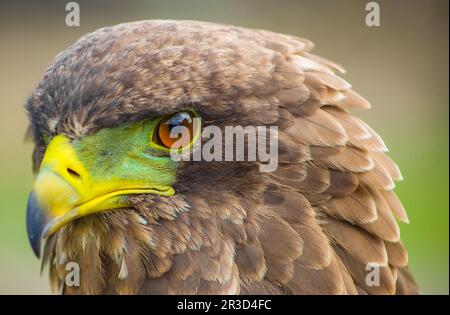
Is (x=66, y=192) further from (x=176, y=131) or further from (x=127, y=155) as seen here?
(x=176, y=131)

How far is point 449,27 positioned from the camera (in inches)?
292

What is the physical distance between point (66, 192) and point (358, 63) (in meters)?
6.20

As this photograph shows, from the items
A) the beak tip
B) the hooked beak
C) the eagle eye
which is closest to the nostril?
the hooked beak

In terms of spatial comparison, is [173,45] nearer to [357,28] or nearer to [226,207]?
[226,207]

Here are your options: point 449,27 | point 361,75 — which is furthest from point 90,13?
point 449,27

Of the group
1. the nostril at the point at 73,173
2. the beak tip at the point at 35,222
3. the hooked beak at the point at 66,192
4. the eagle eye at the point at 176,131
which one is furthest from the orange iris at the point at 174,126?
the beak tip at the point at 35,222

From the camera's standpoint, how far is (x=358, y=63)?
767cm

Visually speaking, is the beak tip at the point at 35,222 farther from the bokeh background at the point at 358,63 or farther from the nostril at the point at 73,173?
the bokeh background at the point at 358,63

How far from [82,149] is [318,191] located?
645 mm

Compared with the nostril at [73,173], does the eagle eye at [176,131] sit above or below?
above

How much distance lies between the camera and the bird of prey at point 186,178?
6.13ft

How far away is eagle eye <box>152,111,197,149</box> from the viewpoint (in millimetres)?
1899

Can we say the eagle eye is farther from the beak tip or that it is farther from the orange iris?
the beak tip

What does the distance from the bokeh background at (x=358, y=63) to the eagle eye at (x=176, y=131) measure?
4.35 metres
